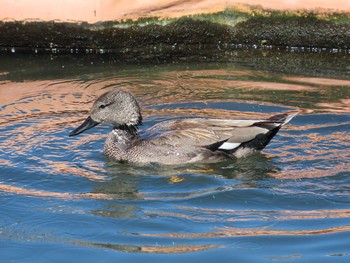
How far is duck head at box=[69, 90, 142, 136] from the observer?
8742 millimetres

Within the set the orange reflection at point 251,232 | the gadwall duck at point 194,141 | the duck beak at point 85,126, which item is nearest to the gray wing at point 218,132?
the gadwall duck at point 194,141

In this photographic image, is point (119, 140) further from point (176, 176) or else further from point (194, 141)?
point (176, 176)

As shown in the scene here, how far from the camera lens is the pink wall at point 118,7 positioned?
12094mm

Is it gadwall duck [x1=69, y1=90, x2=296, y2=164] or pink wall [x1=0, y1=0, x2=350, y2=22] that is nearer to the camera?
gadwall duck [x1=69, y1=90, x2=296, y2=164]

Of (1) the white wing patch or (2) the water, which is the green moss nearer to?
(2) the water

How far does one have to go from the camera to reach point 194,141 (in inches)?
328

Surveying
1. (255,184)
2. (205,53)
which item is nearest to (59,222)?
(255,184)

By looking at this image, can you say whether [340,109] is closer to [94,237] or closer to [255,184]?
[255,184]

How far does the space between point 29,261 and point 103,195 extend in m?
1.50

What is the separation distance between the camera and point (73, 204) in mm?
7188

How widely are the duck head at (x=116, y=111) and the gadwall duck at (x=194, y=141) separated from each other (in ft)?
0.11

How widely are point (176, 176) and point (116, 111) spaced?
3.87 ft

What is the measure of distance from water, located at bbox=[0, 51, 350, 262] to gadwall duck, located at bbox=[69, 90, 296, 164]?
121mm

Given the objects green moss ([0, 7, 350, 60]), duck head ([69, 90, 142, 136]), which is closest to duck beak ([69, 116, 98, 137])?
duck head ([69, 90, 142, 136])
